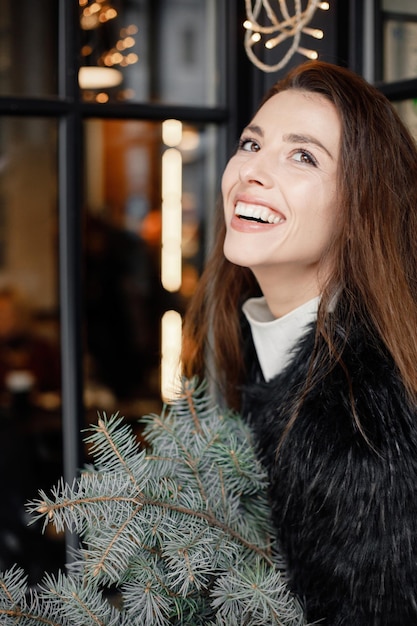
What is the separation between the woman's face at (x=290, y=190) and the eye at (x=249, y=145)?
5 centimetres

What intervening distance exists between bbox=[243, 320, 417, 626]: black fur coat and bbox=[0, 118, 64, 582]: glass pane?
1586mm

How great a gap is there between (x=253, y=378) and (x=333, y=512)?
40 centimetres

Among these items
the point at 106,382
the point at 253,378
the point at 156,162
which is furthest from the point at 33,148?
the point at 253,378

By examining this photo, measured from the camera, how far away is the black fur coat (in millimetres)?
1048

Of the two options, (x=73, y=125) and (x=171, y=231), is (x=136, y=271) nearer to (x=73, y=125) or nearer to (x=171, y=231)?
(x=171, y=231)

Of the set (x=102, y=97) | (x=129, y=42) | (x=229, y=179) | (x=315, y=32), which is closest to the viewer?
(x=229, y=179)

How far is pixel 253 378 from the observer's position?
1446mm

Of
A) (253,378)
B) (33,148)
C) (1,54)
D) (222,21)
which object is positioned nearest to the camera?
(253,378)

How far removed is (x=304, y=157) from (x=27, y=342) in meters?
2.87

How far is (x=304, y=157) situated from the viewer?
47.7 inches

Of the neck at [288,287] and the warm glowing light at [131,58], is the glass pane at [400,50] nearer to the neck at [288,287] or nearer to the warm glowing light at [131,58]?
the neck at [288,287]

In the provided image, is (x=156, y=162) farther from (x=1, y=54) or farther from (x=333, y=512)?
(x=333, y=512)

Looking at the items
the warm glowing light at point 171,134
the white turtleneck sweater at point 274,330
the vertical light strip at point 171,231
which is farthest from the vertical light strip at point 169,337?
the white turtleneck sweater at point 274,330

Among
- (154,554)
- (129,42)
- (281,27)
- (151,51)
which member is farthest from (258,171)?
(151,51)
